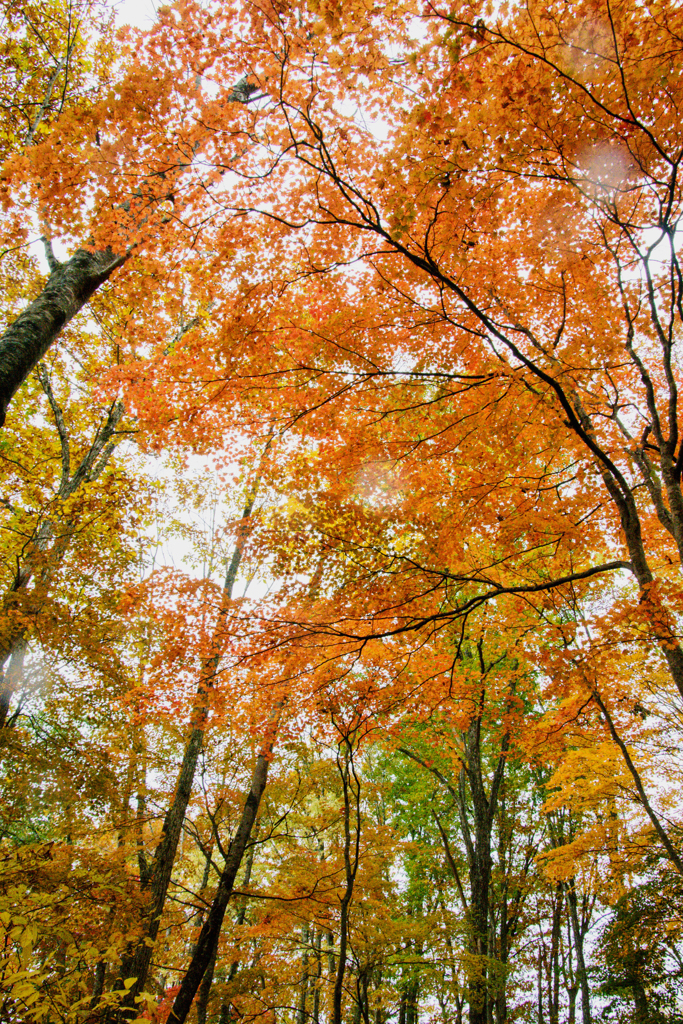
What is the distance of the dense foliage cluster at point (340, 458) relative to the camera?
9.97 ft

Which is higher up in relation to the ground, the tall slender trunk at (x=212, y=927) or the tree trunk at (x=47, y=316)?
the tree trunk at (x=47, y=316)

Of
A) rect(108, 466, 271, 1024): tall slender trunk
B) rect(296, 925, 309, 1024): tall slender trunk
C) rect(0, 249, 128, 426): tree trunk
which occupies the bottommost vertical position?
rect(296, 925, 309, 1024): tall slender trunk

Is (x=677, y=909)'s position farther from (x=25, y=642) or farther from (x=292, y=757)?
(x=25, y=642)

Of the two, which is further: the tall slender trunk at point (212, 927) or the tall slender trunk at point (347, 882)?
the tall slender trunk at point (212, 927)

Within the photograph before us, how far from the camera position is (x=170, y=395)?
4160mm

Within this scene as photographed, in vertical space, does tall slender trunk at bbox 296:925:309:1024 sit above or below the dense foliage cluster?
below

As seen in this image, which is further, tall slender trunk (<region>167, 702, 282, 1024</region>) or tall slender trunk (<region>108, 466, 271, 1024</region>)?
tall slender trunk (<region>108, 466, 271, 1024</region>)

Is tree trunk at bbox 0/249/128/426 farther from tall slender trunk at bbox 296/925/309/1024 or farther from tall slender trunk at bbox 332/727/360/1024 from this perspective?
tall slender trunk at bbox 296/925/309/1024

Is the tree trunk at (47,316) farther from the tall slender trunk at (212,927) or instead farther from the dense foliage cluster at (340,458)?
the tall slender trunk at (212,927)

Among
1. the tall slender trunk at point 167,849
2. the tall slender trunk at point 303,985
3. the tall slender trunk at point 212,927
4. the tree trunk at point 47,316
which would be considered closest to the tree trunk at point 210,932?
the tall slender trunk at point 212,927

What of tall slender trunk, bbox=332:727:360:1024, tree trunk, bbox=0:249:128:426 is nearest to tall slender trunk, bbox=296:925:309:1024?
tall slender trunk, bbox=332:727:360:1024

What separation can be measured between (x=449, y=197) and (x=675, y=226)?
1688 mm

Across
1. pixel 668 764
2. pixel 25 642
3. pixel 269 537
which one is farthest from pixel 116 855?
pixel 668 764

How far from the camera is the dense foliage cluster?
3039 millimetres
